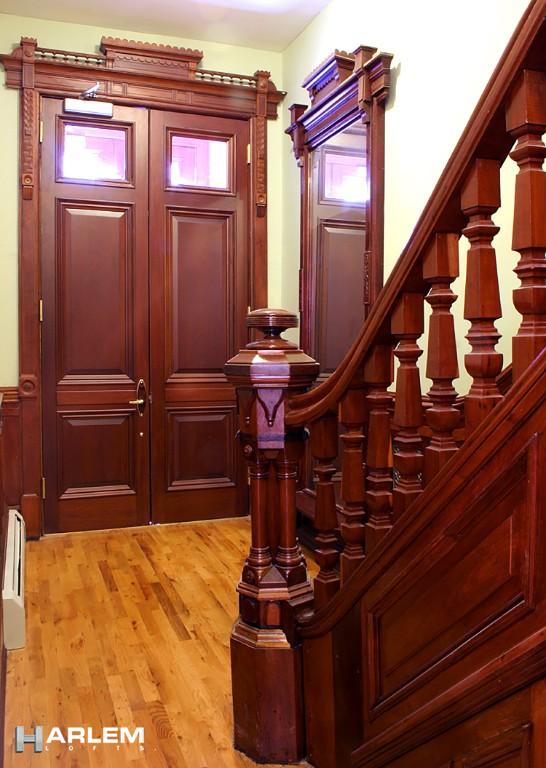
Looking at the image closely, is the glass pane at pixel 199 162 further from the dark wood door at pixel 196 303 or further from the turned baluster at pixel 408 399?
the turned baluster at pixel 408 399

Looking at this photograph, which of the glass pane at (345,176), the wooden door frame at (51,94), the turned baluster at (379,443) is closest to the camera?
the turned baluster at (379,443)

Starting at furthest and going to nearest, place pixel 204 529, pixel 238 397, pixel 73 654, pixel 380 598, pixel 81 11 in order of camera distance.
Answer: pixel 204 529
pixel 81 11
pixel 73 654
pixel 238 397
pixel 380 598

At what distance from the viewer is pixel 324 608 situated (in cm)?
185

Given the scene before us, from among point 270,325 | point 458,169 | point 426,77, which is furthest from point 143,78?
point 458,169

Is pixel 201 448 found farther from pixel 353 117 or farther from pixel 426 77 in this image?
pixel 426 77

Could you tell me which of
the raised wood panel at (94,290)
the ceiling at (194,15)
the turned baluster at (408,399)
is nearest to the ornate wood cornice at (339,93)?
the ceiling at (194,15)

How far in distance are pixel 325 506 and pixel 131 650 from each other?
1228mm

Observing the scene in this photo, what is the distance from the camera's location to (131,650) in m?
2.68

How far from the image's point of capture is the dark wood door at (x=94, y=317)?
420 centimetres

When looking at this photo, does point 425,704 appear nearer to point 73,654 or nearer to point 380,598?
point 380,598

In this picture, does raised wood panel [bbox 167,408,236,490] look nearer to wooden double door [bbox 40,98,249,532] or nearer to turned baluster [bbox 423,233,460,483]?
wooden double door [bbox 40,98,249,532]

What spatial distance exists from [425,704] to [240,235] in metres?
3.57

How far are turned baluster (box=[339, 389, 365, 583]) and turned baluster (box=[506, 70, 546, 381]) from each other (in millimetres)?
617

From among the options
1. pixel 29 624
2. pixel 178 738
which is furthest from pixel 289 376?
pixel 29 624
